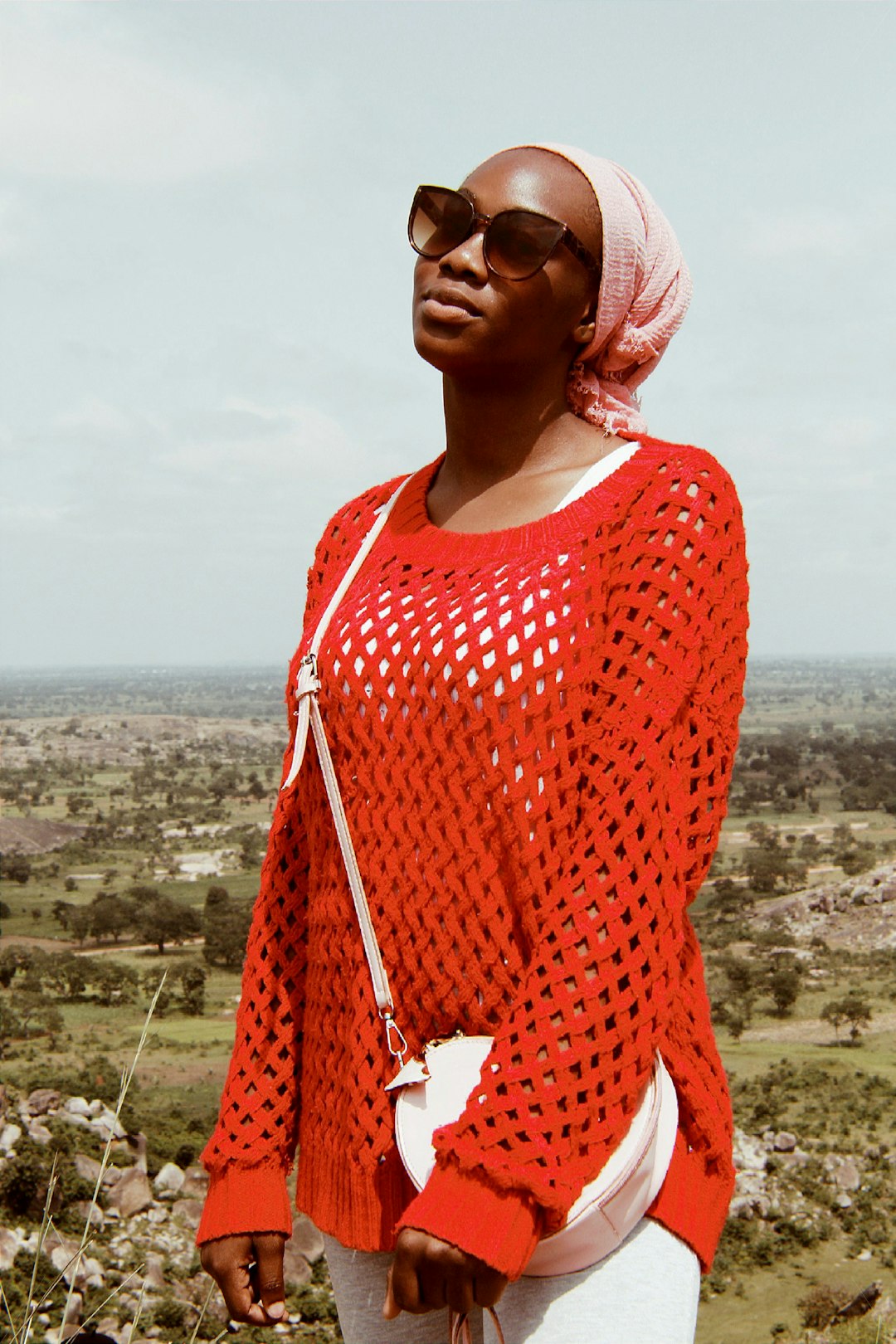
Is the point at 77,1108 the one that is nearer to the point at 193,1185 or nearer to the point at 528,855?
the point at 193,1185

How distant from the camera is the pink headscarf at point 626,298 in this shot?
4.33 ft

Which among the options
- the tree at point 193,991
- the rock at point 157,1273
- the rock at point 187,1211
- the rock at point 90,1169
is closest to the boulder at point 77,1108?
the rock at point 90,1169

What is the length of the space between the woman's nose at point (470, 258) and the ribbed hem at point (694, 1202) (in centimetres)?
88

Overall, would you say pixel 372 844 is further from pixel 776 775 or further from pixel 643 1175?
pixel 776 775

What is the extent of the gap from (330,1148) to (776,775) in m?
45.8

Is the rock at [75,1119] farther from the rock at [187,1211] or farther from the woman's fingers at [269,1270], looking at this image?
the woman's fingers at [269,1270]

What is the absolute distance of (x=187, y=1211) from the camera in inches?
454

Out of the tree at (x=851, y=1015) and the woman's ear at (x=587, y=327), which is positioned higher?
the woman's ear at (x=587, y=327)

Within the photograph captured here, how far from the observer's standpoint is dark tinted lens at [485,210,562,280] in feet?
4.19

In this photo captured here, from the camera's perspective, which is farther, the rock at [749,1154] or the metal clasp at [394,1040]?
the rock at [749,1154]

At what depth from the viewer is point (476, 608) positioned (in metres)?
1.25

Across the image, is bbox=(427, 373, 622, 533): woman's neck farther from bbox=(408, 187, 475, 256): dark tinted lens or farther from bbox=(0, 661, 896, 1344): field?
bbox=(0, 661, 896, 1344): field

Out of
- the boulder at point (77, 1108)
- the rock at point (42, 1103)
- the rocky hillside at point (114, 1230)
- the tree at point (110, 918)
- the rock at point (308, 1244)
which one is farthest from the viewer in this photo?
the tree at point (110, 918)

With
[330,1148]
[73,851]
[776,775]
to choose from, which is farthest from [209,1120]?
[776,775]
